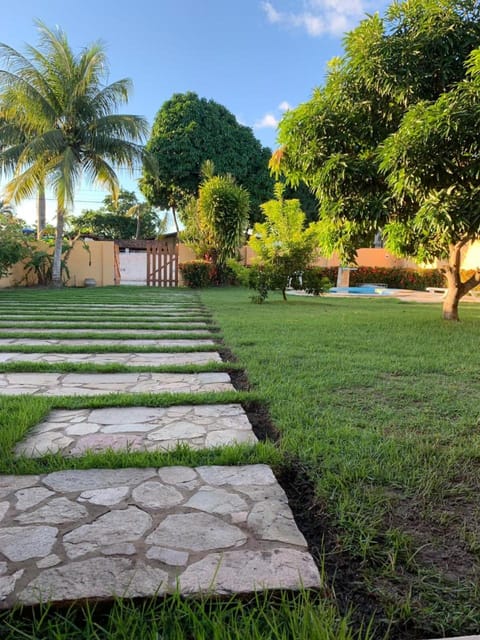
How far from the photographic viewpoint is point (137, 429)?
2.29 m

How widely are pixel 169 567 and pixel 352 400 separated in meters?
1.82

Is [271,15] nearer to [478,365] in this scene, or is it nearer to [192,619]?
[478,365]

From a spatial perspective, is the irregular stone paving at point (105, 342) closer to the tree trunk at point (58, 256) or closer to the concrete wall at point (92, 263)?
the tree trunk at point (58, 256)

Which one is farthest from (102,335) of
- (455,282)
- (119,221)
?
(119,221)

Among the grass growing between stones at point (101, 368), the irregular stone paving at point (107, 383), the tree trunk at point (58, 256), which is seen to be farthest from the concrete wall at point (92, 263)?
the irregular stone paving at point (107, 383)

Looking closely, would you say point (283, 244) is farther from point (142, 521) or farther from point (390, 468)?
point (142, 521)

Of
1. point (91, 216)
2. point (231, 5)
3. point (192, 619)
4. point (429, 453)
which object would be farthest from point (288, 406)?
point (91, 216)

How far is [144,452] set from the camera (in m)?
1.97

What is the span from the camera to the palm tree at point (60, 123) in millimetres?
11781

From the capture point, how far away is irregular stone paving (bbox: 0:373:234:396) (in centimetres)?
298

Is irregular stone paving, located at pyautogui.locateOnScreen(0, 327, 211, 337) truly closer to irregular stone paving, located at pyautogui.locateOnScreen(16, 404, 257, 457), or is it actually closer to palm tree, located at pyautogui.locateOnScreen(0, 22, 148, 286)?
irregular stone paving, located at pyautogui.locateOnScreen(16, 404, 257, 457)

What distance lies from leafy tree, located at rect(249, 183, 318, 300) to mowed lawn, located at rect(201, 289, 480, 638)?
5.63 metres

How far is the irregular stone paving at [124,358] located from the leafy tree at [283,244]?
5886 mm

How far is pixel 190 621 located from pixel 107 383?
91.8 inches
